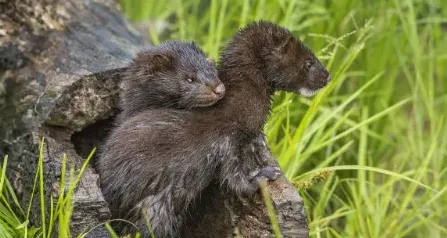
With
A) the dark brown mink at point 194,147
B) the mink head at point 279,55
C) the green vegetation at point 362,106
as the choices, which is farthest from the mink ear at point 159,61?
the green vegetation at point 362,106

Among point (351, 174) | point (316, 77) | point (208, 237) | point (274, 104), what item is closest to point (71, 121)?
point (208, 237)

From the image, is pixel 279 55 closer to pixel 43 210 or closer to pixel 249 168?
pixel 249 168

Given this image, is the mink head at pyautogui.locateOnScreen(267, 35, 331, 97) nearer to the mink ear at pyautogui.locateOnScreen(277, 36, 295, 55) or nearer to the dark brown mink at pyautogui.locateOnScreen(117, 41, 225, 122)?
the mink ear at pyautogui.locateOnScreen(277, 36, 295, 55)

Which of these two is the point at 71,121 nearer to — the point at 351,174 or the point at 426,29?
the point at 351,174

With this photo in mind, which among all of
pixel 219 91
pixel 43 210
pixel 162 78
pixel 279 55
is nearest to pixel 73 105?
pixel 162 78

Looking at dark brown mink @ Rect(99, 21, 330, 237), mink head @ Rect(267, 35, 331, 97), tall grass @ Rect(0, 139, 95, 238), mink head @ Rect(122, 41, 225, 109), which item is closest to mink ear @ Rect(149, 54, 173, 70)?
mink head @ Rect(122, 41, 225, 109)
